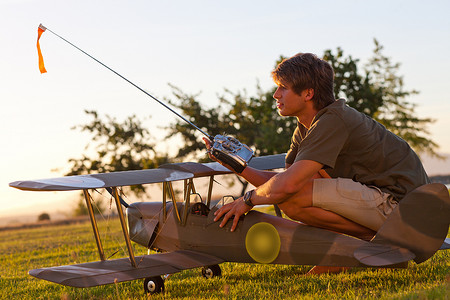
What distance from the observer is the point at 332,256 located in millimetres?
5238

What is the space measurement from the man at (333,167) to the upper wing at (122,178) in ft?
3.13

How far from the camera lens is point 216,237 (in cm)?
622

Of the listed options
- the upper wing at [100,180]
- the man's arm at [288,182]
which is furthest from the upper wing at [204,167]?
the man's arm at [288,182]

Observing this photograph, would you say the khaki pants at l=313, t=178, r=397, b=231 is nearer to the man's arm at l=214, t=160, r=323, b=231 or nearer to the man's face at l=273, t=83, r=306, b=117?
the man's arm at l=214, t=160, r=323, b=231

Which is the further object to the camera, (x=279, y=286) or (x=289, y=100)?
(x=289, y=100)

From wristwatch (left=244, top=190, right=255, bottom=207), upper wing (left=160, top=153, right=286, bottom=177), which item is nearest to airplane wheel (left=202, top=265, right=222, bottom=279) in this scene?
upper wing (left=160, top=153, right=286, bottom=177)

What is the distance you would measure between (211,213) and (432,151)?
158 feet

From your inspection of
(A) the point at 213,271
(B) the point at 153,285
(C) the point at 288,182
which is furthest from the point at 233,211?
(A) the point at 213,271

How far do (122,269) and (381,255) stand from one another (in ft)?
9.58

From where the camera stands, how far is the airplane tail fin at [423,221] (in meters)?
4.88

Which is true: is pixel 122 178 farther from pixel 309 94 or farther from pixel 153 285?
pixel 309 94

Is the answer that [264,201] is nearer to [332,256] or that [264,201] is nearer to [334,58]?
[332,256]

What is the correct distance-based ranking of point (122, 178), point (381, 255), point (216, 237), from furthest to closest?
point (216, 237), point (122, 178), point (381, 255)

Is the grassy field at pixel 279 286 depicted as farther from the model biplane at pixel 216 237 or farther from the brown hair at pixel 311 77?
the brown hair at pixel 311 77
